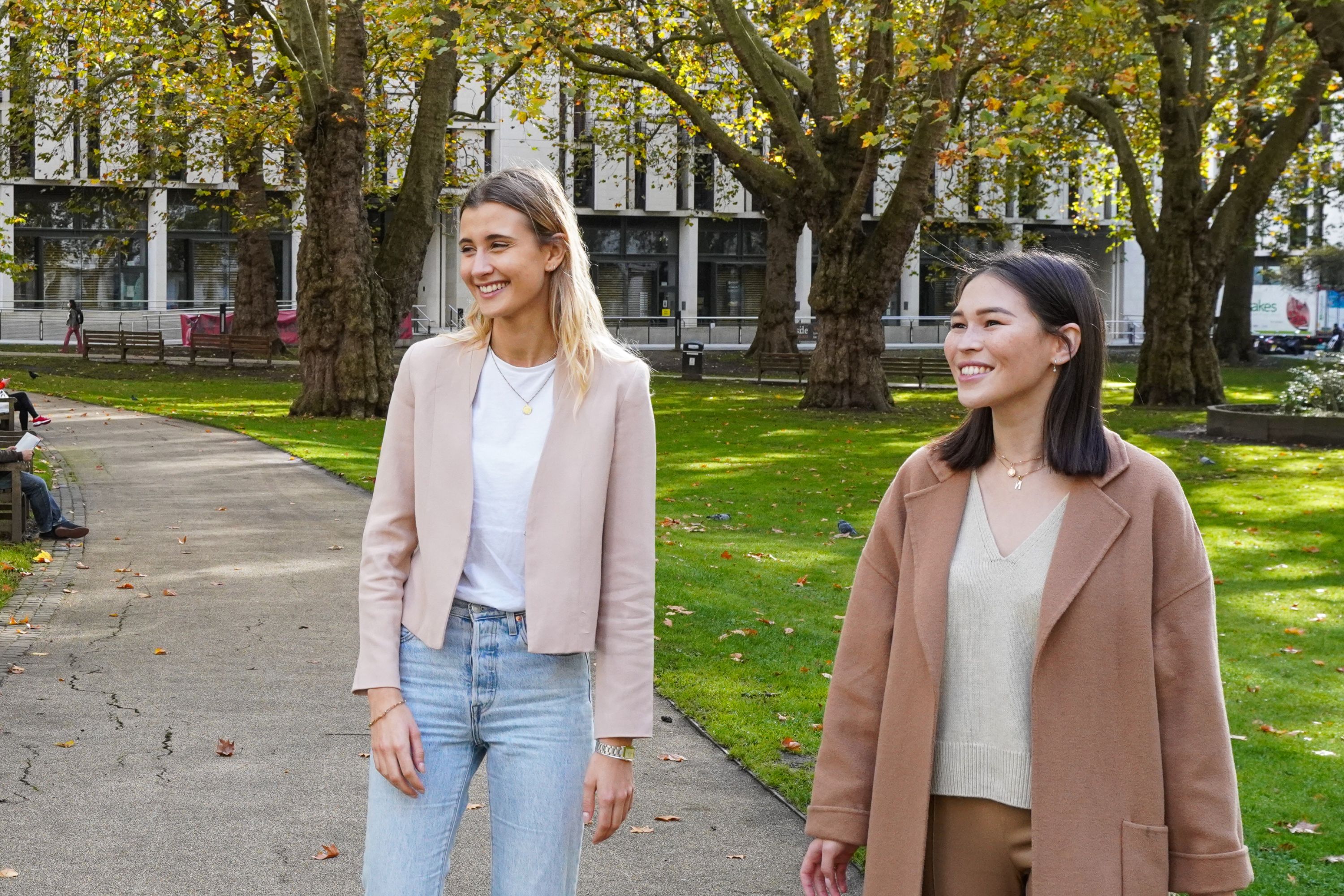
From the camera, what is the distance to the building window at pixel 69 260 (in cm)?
5453

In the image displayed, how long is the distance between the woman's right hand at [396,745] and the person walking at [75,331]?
122 feet

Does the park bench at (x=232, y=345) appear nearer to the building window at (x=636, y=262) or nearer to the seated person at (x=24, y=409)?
the seated person at (x=24, y=409)

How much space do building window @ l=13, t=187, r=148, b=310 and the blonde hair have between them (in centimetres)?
5398

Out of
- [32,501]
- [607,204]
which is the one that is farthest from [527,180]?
[607,204]

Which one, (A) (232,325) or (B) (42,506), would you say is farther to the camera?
(A) (232,325)

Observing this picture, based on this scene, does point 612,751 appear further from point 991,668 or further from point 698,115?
point 698,115

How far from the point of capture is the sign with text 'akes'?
71.0 meters

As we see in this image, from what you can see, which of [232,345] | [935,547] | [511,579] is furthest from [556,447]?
[232,345]

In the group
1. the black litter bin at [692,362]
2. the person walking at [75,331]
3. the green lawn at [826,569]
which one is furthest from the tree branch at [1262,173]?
the person walking at [75,331]

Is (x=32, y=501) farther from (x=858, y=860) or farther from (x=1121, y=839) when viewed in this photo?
(x=1121, y=839)

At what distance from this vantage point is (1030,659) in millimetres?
2564

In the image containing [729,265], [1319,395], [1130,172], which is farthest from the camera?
[729,265]

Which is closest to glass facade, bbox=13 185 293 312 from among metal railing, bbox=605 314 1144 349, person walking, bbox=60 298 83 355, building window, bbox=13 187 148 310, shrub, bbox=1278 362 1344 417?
building window, bbox=13 187 148 310

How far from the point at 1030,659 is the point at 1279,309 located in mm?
75743
